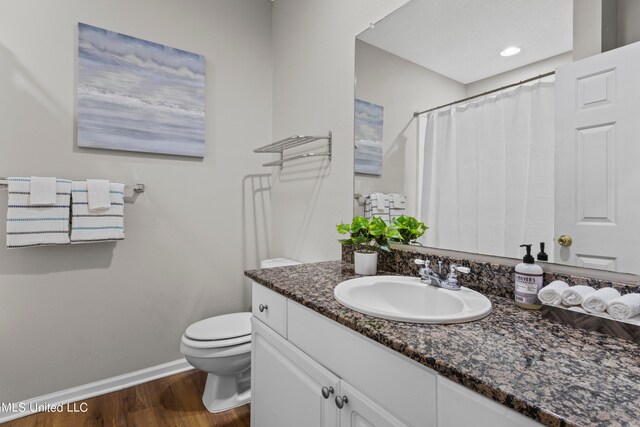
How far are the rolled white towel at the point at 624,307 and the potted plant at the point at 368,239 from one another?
72 cm

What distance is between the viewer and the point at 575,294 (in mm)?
846

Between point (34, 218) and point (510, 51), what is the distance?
2.19 meters

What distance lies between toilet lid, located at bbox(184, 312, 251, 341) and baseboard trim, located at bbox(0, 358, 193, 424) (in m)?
0.47

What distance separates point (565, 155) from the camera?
954 millimetres

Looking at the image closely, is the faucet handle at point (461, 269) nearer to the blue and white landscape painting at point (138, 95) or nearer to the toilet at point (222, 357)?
the toilet at point (222, 357)

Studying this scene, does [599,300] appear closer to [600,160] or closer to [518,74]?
[600,160]

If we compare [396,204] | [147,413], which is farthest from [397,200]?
[147,413]

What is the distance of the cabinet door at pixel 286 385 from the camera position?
96 centimetres

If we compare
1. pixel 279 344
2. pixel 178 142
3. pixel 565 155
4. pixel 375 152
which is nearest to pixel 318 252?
pixel 375 152

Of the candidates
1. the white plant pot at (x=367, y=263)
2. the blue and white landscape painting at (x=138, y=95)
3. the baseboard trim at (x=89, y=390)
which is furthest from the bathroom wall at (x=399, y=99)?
the baseboard trim at (x=89, y=390)

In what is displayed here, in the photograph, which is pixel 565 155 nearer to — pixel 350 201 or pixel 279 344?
pixel 350 201

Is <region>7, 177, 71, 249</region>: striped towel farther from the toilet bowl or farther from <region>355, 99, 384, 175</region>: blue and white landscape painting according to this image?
<region>355, 99, 384, 175</region>: blue and white landscape painting

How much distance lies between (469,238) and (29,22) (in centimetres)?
236

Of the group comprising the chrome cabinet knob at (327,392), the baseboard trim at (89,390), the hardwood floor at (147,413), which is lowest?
the hardwood floor at (147,413)
